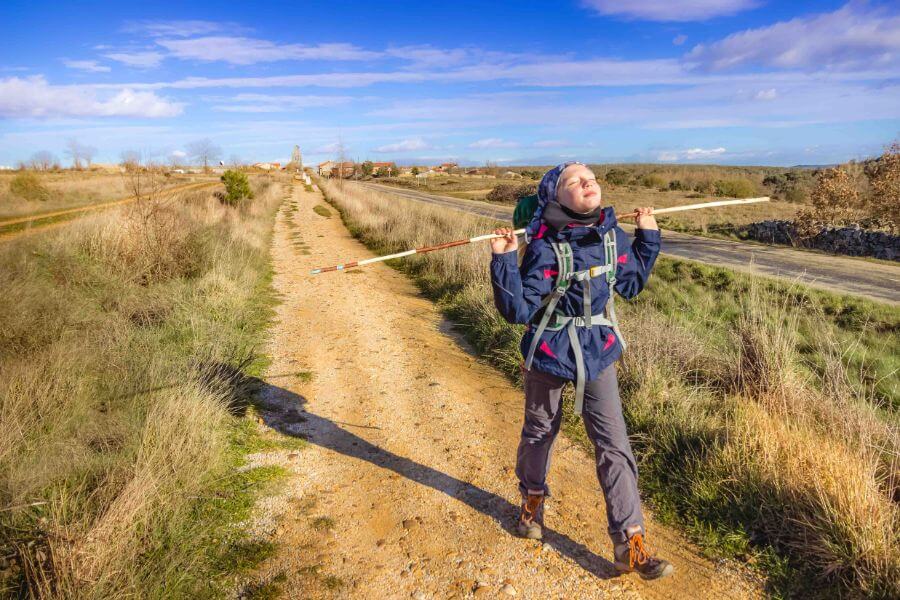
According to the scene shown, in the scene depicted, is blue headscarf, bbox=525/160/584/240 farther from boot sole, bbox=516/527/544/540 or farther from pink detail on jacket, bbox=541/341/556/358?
boot sole, bbox=516/527/544/540

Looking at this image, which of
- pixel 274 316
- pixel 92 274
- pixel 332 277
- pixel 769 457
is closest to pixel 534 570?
pixel 769 457

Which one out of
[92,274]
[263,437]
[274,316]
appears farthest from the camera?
[274,316]

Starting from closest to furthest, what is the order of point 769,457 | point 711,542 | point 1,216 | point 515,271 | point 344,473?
point 515,271, point 711,542, point 769,457, point 344,473, point 1,216

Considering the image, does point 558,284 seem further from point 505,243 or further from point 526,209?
point 526,209

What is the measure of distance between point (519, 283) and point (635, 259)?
2.30ft

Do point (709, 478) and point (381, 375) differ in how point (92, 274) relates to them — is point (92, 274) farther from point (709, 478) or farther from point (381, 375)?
point (709, 478)

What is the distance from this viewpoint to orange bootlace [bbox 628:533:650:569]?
2596 millimetres

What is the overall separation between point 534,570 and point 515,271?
1593 mm

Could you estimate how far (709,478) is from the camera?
3.43 meters

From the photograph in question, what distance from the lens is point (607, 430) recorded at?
8.70 feet

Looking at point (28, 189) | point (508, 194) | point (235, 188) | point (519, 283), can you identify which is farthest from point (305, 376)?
point (28, 189)

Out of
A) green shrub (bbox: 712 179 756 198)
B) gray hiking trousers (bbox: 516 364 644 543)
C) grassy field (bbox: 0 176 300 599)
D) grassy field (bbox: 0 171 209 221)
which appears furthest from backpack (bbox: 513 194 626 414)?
green shrub (bbox: 712 179 756 198)

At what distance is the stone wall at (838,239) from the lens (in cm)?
1466

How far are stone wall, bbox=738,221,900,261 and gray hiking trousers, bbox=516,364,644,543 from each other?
1619 cm
